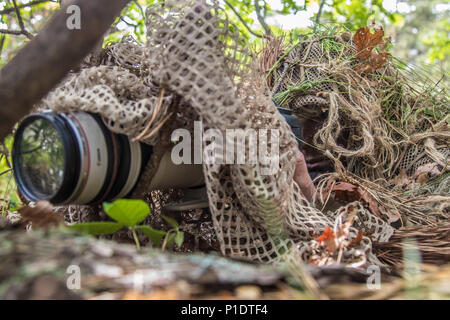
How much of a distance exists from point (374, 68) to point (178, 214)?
874mm

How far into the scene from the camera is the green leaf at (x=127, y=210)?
0.58 metres

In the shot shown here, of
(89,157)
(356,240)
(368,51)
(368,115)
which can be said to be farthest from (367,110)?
(89,157)

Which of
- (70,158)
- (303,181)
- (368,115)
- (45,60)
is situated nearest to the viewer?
(45,60)

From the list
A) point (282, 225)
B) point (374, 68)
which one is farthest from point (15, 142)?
point (374, 68)

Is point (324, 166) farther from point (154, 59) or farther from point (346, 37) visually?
point (154, 59)

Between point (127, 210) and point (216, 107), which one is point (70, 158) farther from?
point (216, 107)

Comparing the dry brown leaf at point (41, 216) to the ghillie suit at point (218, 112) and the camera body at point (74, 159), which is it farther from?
the ghillie suit at point (218, 112)

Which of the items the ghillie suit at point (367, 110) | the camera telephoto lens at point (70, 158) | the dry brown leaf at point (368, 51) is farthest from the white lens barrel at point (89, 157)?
the dry brown leaf at point (368, 51)

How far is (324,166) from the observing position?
129cm

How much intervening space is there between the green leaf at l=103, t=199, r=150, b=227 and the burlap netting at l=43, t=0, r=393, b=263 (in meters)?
0.15

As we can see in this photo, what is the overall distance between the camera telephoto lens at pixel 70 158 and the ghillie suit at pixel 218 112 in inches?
1.4

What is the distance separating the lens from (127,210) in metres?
0.60

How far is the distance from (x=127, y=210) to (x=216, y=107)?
234 millimetres

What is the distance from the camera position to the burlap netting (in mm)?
698
